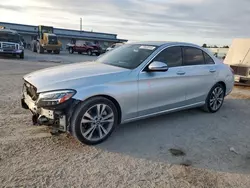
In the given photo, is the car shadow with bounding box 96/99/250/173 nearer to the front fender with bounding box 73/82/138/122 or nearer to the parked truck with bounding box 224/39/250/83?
the front fender with bounding box 73/82/138/122

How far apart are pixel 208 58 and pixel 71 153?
12.8 feet

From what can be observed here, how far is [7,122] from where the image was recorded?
15.1 feet

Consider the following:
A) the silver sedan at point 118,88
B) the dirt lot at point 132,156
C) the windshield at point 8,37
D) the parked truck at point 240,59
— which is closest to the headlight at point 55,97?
the silver sedan at point 118,88

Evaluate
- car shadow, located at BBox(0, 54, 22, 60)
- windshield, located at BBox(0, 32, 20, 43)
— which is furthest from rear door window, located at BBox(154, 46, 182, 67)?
car shadow, located at BBox(0, 54, 22, 60)

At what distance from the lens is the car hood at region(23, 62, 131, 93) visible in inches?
145

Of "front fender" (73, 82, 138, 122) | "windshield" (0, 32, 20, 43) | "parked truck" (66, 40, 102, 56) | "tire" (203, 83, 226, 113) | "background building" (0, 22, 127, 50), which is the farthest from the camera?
"background building" (0, 22, 127, 50)

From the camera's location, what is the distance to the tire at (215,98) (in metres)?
5.84

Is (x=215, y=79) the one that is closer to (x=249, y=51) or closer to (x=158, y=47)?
(x=158, y=47)

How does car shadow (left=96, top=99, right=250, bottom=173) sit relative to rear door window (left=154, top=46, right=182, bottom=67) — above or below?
below

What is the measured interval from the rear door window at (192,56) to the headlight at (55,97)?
2.66 metres

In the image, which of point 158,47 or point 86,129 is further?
point 158,47

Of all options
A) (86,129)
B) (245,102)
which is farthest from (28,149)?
(245,102)

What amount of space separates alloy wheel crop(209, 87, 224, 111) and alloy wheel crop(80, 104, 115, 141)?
116 inches

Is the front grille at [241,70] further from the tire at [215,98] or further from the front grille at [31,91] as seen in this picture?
the front grille at [31,91]
